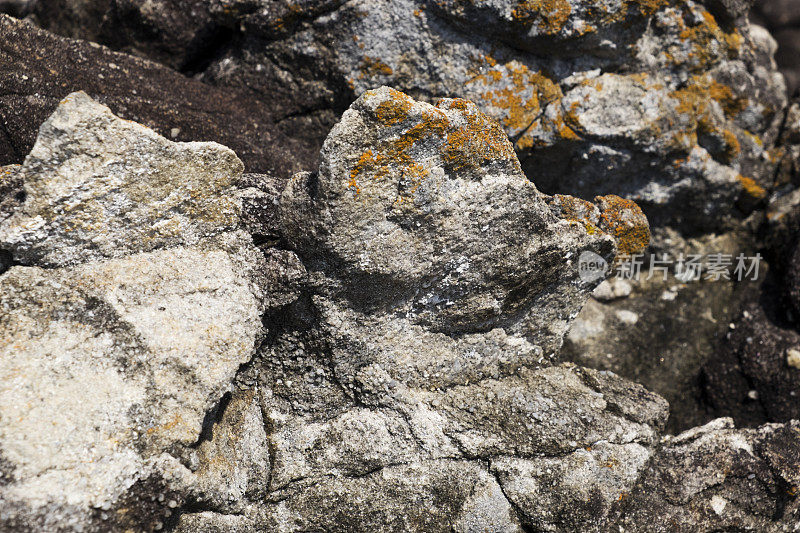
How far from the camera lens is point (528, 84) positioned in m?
4.01

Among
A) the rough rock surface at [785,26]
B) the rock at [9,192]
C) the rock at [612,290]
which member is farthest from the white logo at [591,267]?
the rough rock surface at [785,26]

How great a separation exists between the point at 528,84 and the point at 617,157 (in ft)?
2.72

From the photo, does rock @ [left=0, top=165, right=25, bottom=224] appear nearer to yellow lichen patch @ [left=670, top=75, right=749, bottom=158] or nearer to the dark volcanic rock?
the dark volcanic rock

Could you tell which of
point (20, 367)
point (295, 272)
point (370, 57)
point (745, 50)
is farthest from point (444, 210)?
point (745, 50)

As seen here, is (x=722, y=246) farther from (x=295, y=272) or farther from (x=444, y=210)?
(x=295, y=272)

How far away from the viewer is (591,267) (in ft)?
11.4

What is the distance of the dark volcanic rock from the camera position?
3078 mm

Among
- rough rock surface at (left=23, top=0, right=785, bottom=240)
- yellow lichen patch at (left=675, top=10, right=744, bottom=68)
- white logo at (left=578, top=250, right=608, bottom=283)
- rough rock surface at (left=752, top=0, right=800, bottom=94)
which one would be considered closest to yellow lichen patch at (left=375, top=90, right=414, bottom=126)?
rough rock surface at (left=23, top=0, right=785, bottom=240)

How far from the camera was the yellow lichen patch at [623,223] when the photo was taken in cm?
349

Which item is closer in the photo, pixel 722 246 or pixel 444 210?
pixel 444 210

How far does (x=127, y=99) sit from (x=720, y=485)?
13.4ft

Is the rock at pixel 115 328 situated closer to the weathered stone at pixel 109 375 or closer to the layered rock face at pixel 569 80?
the weathered stone at pixel 109 375

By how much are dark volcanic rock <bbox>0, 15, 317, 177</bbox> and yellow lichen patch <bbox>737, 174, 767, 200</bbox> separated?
3.43 m

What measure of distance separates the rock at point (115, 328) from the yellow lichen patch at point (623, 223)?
2013 millimetres
